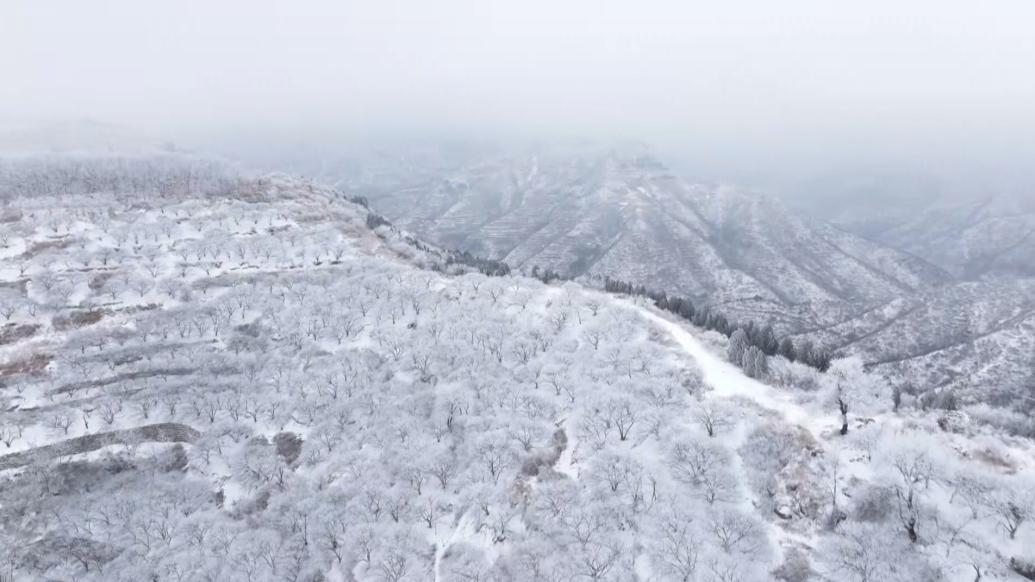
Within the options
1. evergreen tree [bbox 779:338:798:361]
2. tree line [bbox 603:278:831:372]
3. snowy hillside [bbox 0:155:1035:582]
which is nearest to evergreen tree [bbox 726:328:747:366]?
tree line [bbox 603:278:831:372]

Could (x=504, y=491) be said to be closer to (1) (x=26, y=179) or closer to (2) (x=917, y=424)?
(2) (x=917, y=424)

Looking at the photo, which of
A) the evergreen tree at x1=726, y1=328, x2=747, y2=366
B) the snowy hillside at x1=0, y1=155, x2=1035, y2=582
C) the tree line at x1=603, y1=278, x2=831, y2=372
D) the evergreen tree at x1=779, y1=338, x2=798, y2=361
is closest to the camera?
the snowy hillside at x1=0, y1=155, x2=1035, y2=582

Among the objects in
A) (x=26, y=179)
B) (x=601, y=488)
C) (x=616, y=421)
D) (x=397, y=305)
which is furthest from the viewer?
(x=26, y=179)

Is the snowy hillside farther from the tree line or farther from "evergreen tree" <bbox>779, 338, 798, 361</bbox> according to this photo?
"evergreen tree" <bbox>779, 338, 798, 361</bbox>

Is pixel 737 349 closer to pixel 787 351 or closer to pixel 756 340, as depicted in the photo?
pixel 756 340

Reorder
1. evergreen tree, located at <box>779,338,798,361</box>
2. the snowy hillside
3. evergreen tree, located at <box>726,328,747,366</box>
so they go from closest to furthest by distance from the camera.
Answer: the snowy hillside < evergreen tree, located at <box>726,328,747,366</box> < evergreen tree, located at <box>779,338,798,361</box>

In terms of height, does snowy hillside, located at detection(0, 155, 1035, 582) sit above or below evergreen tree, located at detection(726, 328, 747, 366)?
below

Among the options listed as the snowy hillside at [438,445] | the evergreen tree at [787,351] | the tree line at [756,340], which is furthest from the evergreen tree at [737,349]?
the evergreen tree at [787,351]

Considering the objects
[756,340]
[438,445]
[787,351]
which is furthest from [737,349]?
[438,445]

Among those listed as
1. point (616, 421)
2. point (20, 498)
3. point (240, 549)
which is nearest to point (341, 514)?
point (240, 549)
